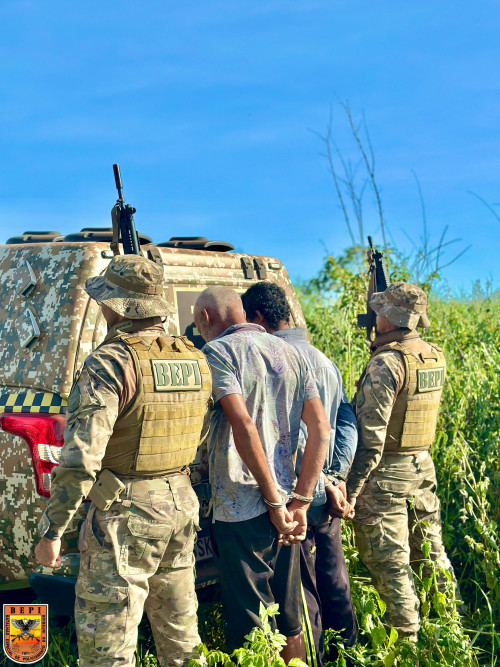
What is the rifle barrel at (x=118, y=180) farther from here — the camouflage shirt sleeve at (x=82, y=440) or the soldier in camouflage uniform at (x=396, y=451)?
the soldier in camouflage uniform at (x=396, y=451)

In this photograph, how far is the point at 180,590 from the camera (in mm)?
2838

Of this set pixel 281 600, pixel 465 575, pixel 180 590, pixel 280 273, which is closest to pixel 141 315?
pixel 180 590

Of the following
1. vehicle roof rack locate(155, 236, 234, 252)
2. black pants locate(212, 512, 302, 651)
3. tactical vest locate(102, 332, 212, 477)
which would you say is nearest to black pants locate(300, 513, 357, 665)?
black pants locate(212, 512, 302, 651)

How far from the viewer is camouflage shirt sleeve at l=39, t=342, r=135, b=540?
2551 millimetres

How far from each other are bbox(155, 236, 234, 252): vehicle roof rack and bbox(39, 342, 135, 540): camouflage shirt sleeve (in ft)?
5.82

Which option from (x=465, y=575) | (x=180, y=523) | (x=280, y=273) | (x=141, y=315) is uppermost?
(x=280, y=273)

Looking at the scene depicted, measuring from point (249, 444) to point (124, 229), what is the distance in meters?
1.22

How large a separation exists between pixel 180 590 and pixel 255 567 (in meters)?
0.35

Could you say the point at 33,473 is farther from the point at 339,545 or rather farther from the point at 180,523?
the point at 339,545

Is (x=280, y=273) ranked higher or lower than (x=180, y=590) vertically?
higher

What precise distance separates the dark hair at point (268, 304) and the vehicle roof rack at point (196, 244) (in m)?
0.89

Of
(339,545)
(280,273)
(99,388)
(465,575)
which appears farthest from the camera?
(465,575)

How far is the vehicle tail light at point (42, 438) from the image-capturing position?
3.06 metres

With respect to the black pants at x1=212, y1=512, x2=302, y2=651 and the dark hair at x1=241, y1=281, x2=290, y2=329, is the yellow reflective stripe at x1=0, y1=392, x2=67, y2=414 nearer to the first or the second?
the black pants at x1=212, y1=512, x2=302, y2=651
